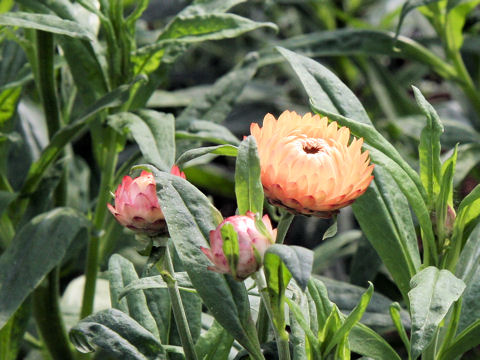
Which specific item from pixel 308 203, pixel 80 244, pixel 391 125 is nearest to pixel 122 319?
pixel 308 203

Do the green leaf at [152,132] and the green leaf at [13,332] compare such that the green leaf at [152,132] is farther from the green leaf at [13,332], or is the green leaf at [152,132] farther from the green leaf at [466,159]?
the green leaf at [466,159]

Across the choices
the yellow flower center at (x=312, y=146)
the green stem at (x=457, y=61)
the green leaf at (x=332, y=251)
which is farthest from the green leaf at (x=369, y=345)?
the green stem at (x=457, y=61)

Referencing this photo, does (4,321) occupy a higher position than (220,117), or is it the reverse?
(220,117)

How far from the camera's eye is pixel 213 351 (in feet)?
2.54

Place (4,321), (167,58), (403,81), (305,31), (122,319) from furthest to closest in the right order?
1. (305,31)
2. (403,81)
3. (167,58)
4. (4,321)
5. (122,319)

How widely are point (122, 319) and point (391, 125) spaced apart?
1.06m

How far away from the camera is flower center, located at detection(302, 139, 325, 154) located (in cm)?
66

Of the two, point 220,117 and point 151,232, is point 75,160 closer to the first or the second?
point 220,117

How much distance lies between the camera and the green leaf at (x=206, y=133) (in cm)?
108

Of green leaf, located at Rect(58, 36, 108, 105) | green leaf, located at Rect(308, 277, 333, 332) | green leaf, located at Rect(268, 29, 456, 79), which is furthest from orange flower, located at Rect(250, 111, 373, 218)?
green leaf, located at Rect(268, 29, 456, 79)

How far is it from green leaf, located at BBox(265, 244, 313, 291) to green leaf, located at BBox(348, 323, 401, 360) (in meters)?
0.30

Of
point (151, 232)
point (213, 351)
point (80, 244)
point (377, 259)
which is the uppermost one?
point (151, 232)

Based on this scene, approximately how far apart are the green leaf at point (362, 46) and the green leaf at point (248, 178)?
78cm

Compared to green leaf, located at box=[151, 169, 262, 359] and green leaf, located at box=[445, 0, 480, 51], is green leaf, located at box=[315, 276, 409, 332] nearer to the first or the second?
green leaf, located at box=[151, 169, 262, 359]
